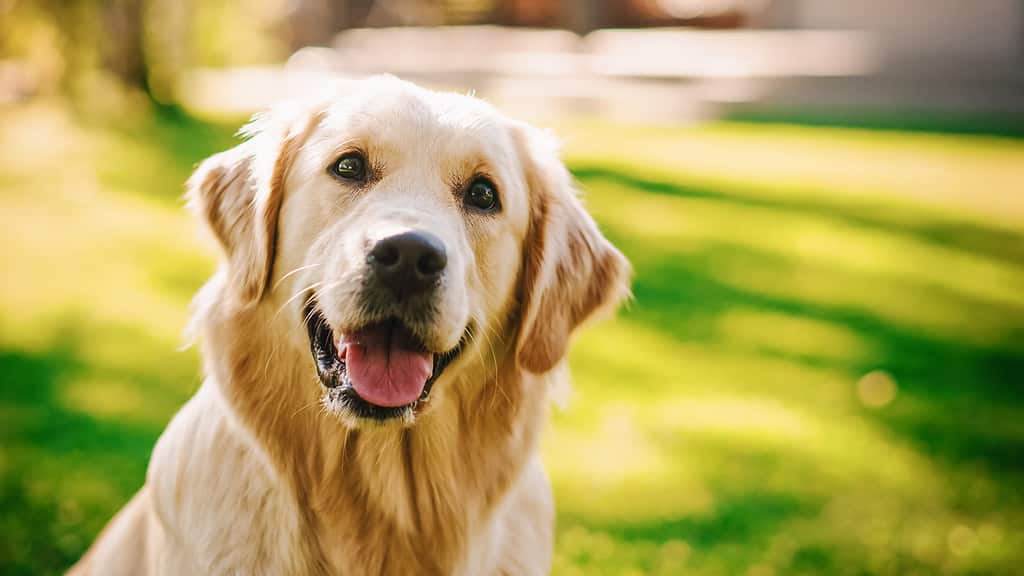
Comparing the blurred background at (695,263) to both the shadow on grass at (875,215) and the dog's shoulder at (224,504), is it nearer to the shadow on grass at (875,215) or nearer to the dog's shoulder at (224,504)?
the shadow on grass at (875,215)

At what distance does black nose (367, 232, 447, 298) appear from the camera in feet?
7.37

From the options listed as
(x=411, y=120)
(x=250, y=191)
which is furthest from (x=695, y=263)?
(x=250, y=191)

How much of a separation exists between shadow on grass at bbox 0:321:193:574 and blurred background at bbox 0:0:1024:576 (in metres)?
A: 0.02

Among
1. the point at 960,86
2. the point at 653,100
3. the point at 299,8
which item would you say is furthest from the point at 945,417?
the point at 299,8

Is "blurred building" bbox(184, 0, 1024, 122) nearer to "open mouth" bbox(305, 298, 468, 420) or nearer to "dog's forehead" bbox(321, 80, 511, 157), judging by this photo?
"dog's forehead" bbox(321, 80, 511, 157)

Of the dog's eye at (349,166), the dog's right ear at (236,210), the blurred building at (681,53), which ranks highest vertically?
the blurred building at (681,53)

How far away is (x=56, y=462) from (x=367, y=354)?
8.43 feet

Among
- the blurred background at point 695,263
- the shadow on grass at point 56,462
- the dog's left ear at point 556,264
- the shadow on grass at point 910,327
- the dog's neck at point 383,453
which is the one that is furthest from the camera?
the shadow on grass at point 910,327

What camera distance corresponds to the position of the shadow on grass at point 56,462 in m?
3.61

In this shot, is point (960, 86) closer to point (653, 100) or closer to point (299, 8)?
point (653, 100)

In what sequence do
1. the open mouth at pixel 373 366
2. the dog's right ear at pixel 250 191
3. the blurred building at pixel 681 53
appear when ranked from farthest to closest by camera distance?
1. the blurred building at pixel 681 53
2. the dog's right ear at pixel 250 191
3. the open mouth at pixel 373 366

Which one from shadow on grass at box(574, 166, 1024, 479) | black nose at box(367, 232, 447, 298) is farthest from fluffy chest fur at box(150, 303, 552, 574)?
shadow on grass at box(574, 166, 1024, 479)

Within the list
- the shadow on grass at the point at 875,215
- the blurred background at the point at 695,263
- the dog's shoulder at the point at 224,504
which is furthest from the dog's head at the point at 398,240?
the shadow on grass at the point at 875,215

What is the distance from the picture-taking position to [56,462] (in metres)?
4.20
